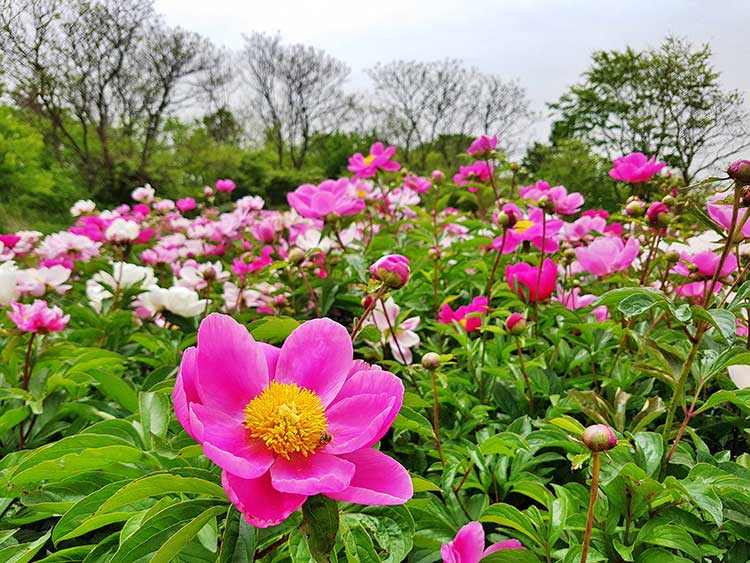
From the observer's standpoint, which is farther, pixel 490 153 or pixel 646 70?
pixel 646 70

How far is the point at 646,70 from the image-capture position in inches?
397

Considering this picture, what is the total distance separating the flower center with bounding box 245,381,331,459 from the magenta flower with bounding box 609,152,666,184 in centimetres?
103

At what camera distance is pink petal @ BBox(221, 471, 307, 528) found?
1.20 feet

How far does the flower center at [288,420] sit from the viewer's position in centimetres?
43

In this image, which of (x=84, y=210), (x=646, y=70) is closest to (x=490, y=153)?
(x=84, y=210)

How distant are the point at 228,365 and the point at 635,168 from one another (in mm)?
1110

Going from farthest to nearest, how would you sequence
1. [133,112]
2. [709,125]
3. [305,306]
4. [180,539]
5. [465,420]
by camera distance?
[133,112] → [709,125] → [305,306] → [465,420] → [180,539]

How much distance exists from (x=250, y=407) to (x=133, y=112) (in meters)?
16.2

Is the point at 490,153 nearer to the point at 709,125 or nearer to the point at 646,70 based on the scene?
the point at 709,125

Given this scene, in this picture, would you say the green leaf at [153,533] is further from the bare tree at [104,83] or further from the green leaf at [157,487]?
the bare tree at [104,83]

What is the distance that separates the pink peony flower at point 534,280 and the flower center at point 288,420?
2.30 feet

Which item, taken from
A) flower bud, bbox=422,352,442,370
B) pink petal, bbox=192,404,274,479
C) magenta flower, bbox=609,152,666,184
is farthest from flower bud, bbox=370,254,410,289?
magenta flower, bbox=609,152,666,184

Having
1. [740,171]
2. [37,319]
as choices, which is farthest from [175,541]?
[37,319]

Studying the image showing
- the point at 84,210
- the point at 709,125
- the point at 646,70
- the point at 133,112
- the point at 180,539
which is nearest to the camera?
the point at 180,539
